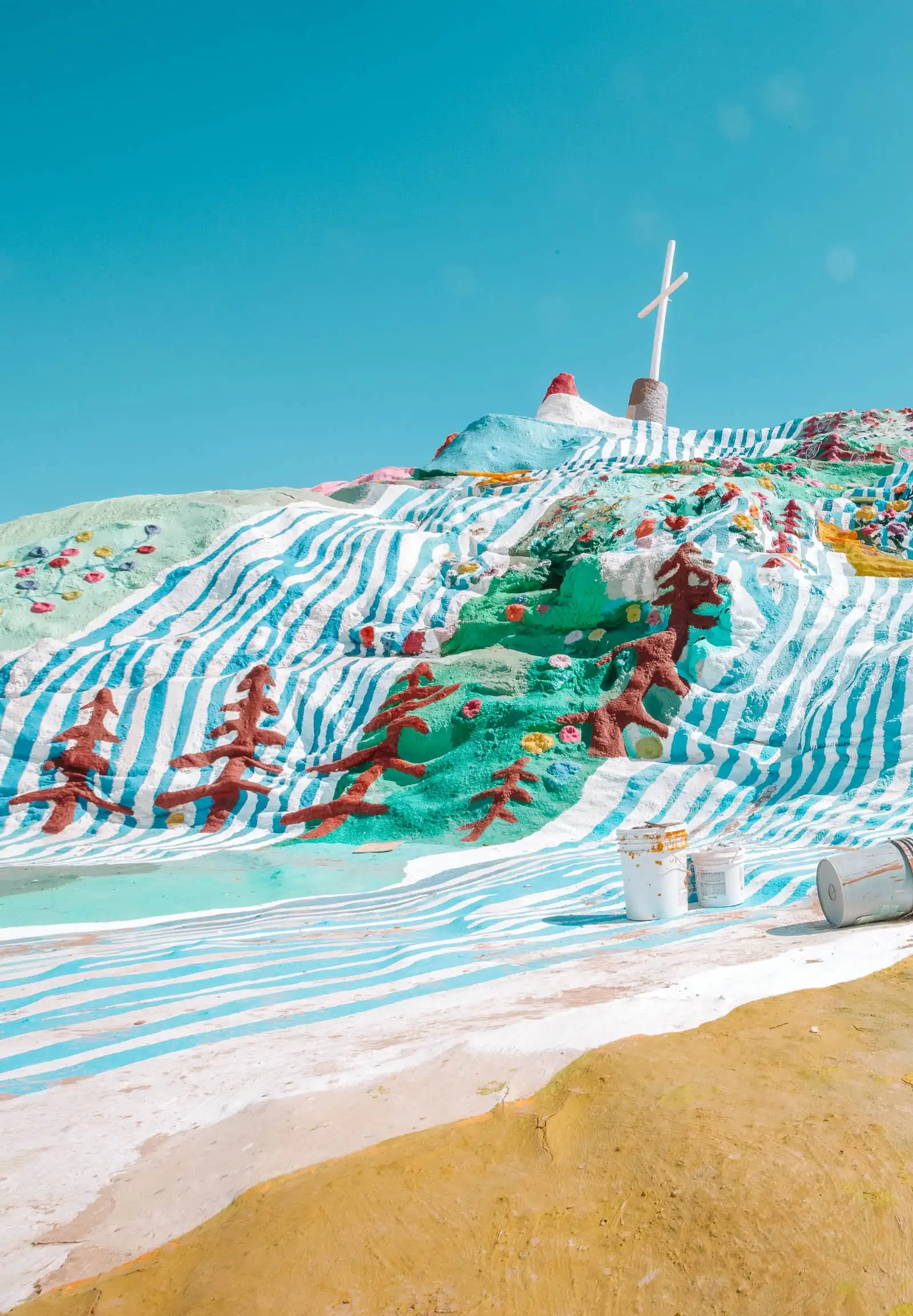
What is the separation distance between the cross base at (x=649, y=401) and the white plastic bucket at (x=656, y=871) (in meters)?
12.9

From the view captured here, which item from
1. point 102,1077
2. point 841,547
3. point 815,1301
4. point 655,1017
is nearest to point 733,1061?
point 655,1017

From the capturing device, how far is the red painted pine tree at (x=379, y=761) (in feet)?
16.9

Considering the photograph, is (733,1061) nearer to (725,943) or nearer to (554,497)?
(725,943)

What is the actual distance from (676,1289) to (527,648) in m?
5.47

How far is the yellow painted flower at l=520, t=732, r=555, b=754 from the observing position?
5.00 metres

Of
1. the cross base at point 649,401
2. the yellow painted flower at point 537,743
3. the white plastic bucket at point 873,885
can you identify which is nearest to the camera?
the white plastic bucket at point 873,885

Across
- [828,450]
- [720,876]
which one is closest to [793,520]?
[828,450]

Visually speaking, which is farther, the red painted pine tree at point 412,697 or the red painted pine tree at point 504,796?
the red painted pine tree at point 412,697

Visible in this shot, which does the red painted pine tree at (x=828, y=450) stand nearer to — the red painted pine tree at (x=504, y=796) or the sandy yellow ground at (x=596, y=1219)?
the red painted pine tree at (x=504, y=796)

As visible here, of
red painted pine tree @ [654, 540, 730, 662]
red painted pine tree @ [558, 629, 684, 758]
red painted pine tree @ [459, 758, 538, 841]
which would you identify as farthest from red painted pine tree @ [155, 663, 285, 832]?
red painted pine tree @ [654, 540, 730, 662]

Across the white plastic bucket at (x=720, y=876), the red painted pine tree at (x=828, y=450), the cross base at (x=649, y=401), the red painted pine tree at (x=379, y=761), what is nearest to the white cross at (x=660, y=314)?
the cross base at (x=649, y=401)

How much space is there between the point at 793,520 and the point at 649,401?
27.1ft

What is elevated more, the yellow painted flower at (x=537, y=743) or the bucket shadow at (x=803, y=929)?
the yellow painted flower at (x=537, y=743)

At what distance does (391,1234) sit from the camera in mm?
980
